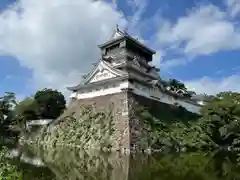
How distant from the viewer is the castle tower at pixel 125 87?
76.0 feet

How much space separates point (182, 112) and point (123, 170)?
831 inches

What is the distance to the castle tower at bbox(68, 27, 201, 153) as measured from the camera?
23.2 meters

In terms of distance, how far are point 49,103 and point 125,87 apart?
15.7 meters

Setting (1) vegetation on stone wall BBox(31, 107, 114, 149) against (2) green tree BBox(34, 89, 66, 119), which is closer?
(1) vegetation on stone wall BBox(31, 107, 114, 149)

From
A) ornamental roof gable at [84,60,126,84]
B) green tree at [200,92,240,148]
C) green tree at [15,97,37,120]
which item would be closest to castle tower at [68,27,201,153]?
ornamental roof gable at [84,60,126,84]

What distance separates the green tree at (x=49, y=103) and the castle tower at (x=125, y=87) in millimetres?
7493

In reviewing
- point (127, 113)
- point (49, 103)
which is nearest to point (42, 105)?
point (49, 103)

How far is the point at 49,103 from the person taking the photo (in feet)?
125

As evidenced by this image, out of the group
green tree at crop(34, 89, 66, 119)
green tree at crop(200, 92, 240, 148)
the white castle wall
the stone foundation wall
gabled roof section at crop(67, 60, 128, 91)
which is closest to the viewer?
the stone foundation wall

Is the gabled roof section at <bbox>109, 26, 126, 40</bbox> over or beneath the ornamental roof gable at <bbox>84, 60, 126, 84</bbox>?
over

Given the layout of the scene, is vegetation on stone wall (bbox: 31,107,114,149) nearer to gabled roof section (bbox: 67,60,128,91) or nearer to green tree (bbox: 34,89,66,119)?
gabled roof section (bbox: 67,60,128,91)

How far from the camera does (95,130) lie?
24.2 meters

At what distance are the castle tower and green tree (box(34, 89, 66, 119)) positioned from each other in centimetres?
749

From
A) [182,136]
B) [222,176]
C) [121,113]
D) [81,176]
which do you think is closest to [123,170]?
[81,176]
